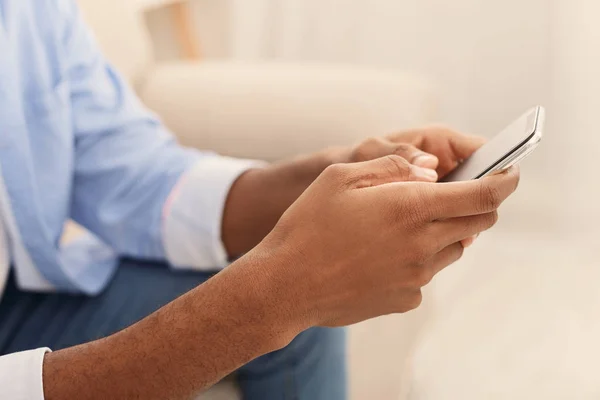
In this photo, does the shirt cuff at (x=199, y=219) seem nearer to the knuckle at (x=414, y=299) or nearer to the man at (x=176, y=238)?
the man at (x=176, y=238)

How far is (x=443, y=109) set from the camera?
150 centimetres

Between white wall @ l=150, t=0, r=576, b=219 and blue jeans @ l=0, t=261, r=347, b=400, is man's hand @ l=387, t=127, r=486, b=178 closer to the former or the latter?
blue jeans @ l=0, t=261, r=347, b=400

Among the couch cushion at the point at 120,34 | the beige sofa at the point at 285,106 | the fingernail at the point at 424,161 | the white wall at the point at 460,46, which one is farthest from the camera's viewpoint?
the white wall at the point at 460,46

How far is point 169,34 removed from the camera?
1.79 meters

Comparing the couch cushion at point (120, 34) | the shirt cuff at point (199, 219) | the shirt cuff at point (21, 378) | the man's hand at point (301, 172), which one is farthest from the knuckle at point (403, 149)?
the couch cushion at point (120, 34)

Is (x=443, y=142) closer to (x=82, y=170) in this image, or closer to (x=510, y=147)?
(x=510, y=147)

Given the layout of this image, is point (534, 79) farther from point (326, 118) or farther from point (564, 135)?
point (326, 118)

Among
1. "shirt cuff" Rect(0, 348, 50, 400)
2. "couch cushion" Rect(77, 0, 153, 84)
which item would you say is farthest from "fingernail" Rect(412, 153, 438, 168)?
"couch cushion" Rect(77, 0, 153, 84)

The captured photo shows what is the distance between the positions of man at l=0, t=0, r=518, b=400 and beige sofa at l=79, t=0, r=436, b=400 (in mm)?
137

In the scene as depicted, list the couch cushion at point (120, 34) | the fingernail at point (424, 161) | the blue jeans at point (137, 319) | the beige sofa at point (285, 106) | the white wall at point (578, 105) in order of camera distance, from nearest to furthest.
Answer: the fingernail at point (424, 161), the blue jeans at point (137, 319), the beige sofa at point (285, 106), the couch cushion at point (120, 34), the white wall at point (578, 105)

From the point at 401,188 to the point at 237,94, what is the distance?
56cm

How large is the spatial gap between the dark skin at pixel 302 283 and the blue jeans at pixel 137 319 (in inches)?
7.0

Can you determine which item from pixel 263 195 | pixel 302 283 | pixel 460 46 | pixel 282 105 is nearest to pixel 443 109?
pixel 460 46

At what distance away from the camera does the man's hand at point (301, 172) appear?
62 centimetres
